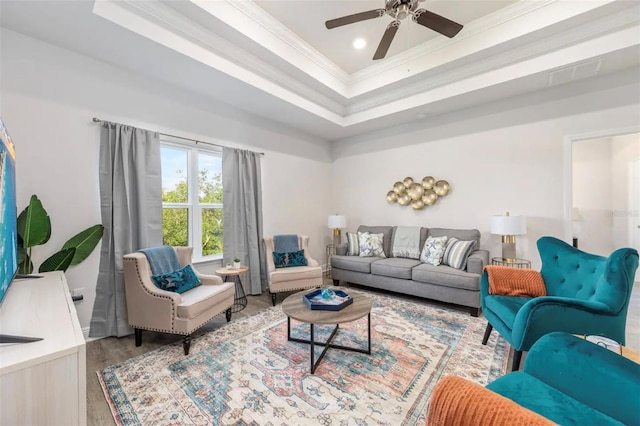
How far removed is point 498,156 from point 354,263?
2.63 m

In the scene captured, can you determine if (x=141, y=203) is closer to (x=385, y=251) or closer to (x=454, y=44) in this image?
(x=385, y=251)

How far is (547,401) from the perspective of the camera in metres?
1.05

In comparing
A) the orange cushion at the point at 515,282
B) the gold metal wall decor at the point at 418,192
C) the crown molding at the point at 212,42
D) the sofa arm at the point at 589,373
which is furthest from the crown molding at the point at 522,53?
the sofa arm at the point at 589,373

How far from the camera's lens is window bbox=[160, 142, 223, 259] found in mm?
3381

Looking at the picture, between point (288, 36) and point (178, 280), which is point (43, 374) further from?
point (288, 36)

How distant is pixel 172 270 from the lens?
2781 millimetres

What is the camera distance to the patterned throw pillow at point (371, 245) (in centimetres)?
435

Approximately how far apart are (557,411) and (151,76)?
4.16 meters

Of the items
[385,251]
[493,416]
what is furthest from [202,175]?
[493,416]

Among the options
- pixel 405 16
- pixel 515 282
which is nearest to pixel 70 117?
pixel 405 16

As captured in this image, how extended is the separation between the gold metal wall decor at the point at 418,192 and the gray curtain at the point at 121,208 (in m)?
3.66

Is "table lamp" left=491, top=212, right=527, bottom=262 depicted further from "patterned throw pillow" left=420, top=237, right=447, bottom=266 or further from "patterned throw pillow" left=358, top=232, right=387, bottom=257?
"patterned throw pillow" left=358, top=232, right=387, bottom=257

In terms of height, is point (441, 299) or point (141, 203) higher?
point (141, 203)

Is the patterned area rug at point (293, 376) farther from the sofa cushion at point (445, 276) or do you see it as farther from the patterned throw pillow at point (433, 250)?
the patterned throw pillow at point (433, 250)
